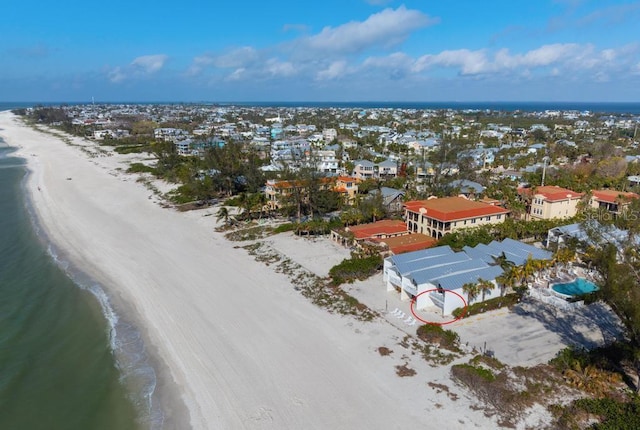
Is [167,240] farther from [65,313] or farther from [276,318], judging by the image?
[276,318]

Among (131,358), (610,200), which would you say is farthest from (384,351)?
(610,200)

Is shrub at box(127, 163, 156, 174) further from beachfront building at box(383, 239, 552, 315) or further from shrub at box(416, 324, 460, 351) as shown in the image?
shrub at box(416, 324, 460, 351)

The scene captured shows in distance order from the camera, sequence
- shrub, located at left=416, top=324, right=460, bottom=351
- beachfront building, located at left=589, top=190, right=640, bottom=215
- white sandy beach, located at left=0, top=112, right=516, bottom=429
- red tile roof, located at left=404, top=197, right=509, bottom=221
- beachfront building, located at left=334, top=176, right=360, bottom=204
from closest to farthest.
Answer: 1. white sandy beach, located at left=0, top=112, right=516, bottom=429
2. shrub, located at left=416, top=324, right=460, bottom=351
3. red tile roof, located at left=404, top=197, right=509, bottom=221
4. beachfront building, located at left=589, top=190, right=640, bottom=215
5. beachfront building, located at left=334, top=176, right=360, bottom=204

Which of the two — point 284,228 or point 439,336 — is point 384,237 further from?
point 439,336

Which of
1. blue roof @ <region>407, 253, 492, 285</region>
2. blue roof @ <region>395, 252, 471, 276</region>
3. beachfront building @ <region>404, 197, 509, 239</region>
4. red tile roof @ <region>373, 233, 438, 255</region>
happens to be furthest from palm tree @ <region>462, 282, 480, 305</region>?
beachfront building @ <region>404, 197, 509, 239</region>

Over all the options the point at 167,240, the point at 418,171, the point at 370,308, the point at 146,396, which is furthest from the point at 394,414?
the point at 418,171

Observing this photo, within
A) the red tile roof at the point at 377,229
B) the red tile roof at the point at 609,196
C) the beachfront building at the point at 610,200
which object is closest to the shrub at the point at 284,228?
the red tile roof at the point at 377,229
